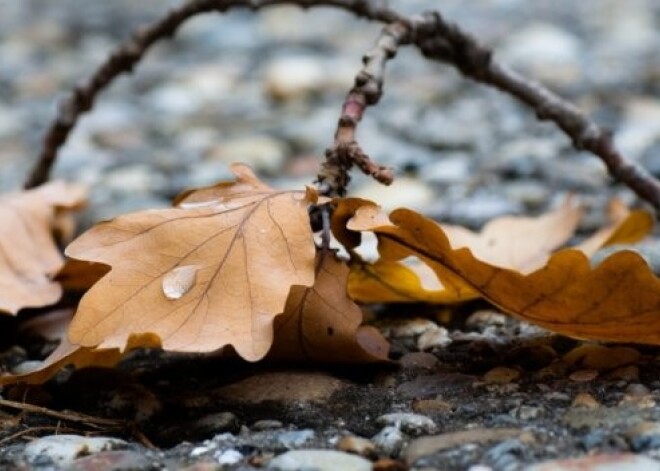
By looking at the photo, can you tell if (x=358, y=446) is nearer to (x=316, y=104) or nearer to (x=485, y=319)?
(x=485, y=319)

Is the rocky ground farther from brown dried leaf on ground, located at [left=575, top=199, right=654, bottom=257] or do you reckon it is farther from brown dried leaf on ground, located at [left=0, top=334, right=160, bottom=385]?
brown dried leaf on ground, located at [left=575, top=199, right=654, bottom=257]

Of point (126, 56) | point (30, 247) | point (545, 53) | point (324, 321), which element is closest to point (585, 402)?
point (324, 321)

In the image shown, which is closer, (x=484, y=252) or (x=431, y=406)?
(x=431, y=406)

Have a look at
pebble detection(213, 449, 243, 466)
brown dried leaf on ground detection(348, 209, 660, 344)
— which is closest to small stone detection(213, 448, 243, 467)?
pebble detection(213, 449, 243, 466)

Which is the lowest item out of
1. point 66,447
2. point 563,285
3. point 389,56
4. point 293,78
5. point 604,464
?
point 66,447

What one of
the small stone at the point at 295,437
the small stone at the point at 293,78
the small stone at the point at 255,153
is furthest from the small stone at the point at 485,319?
the small stone at the point at 293,78
